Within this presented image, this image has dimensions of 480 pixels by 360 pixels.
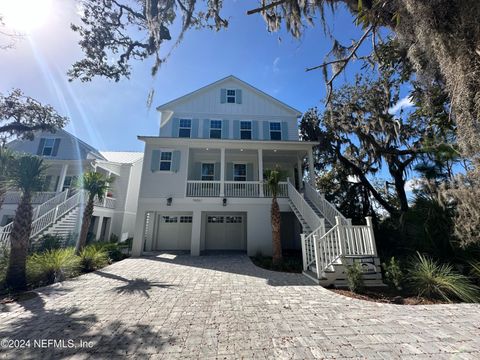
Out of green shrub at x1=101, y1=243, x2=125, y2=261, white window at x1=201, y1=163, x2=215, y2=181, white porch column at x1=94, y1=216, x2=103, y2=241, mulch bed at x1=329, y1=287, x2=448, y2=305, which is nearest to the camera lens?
mulch bed at x1=329, y1=287, x2=448, y2=305

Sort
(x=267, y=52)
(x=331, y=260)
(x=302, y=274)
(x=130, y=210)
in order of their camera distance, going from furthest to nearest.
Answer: (x=130, y=210)
(x=267, y=52)
(x=302, y=274)
(x=331, y=260)

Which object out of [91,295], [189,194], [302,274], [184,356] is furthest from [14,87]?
[302,274]

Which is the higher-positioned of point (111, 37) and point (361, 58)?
point (111, 37)

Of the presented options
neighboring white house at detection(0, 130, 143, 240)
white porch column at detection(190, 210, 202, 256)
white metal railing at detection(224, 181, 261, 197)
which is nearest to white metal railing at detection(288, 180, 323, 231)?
white metal railing at detection(224, 181, 261, 197)

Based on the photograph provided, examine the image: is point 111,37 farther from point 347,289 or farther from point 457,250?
point 457,250

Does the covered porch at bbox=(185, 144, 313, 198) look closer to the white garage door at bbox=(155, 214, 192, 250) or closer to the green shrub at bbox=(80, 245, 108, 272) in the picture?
the white garage door at bbox=(155, 214, 192, 250)

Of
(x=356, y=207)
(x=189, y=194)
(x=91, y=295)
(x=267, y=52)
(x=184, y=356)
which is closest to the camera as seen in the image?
(x=184, y=356)

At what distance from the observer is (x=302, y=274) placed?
6.46 meters

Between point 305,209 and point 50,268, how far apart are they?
8.92 metres

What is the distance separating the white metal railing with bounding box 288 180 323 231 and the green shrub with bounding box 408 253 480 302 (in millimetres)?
2652

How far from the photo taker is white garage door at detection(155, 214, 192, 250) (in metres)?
12.0

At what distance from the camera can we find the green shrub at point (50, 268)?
18.9 feet

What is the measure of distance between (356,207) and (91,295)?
45.1 ft

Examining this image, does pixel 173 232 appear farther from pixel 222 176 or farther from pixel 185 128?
pixel 185 128
